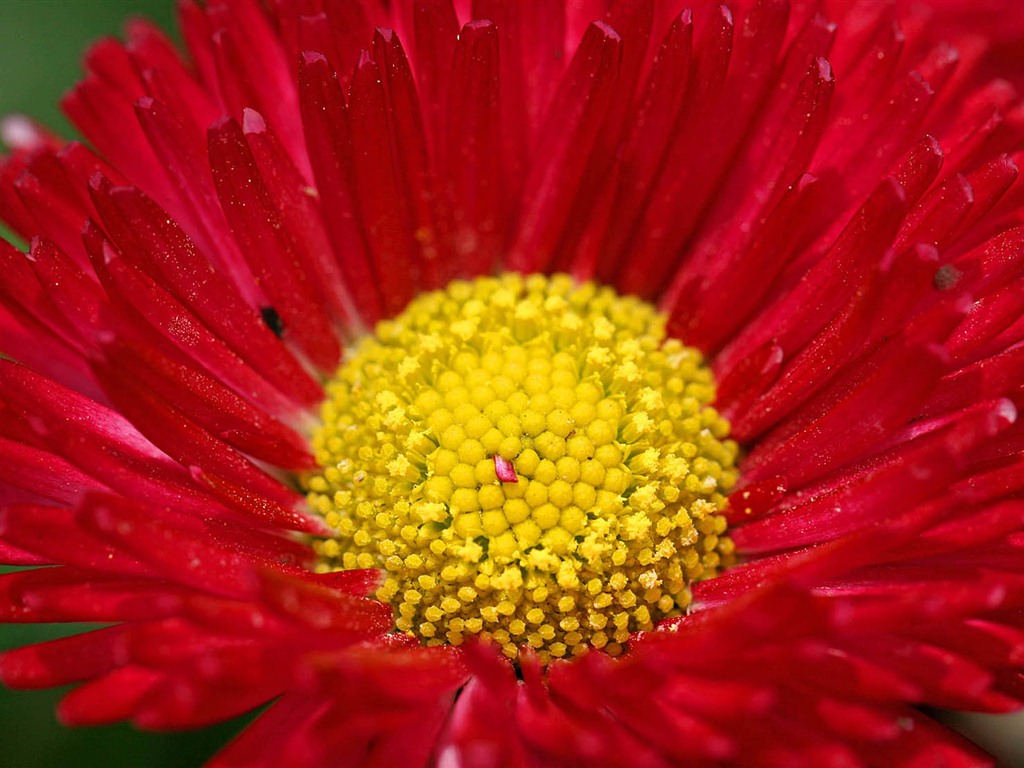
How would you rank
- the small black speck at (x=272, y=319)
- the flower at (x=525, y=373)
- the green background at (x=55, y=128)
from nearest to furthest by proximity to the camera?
1. the flower at (x=525, y=373)
2. the small black speck at (x=272, y=319)
3. the green background at (x=55, y=128)

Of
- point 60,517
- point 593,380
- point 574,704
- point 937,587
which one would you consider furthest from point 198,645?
point 937,587

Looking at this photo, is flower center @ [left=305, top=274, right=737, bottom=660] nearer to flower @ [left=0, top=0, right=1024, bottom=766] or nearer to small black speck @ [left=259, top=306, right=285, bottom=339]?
flower @ [left=0, top=0, right=1024, bottom=766]

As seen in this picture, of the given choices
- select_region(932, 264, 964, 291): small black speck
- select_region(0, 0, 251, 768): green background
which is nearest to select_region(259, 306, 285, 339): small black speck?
select_region(0, 0, 251, 768): green background

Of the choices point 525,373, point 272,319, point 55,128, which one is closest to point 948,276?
point 525,373

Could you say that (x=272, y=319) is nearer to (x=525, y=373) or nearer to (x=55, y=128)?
(x=525, y=373)

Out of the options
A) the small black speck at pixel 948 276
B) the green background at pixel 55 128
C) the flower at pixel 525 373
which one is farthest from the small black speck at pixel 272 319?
the small black speck at pixel 948 276

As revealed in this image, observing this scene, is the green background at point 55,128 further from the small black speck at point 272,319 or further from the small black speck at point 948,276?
the small black speck at point 948,276
